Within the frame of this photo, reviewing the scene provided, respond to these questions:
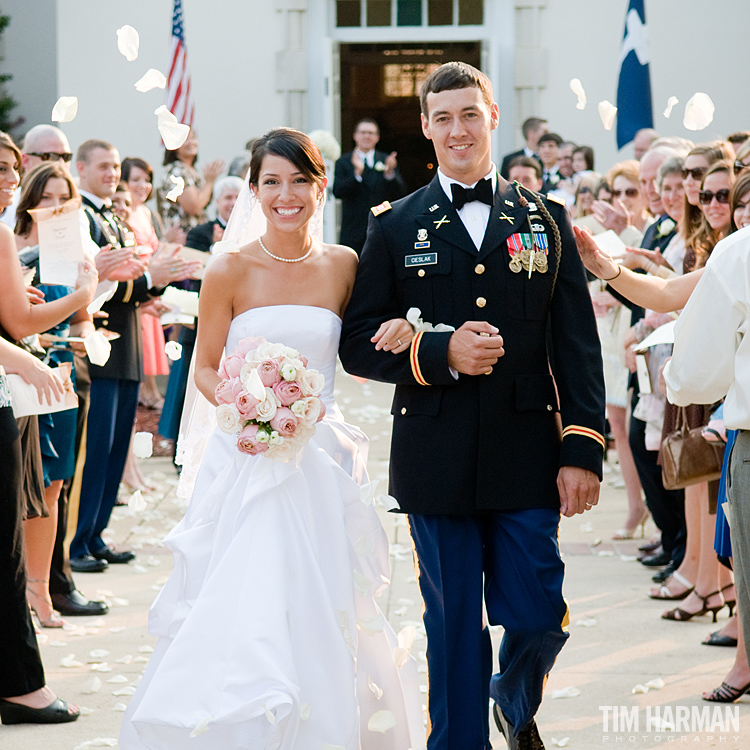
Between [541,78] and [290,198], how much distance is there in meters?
11.2

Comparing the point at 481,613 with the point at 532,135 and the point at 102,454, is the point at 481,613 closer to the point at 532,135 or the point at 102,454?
the point at 102,454

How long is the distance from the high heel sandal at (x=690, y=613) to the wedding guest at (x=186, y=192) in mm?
5504

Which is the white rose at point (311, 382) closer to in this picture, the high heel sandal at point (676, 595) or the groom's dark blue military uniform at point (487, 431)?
the groom's dark blue military uniform at point (487, 431)

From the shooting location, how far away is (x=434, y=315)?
3404mm

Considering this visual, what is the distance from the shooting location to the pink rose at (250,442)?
3279 millimetres

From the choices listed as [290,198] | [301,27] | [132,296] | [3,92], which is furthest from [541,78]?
[290,198]

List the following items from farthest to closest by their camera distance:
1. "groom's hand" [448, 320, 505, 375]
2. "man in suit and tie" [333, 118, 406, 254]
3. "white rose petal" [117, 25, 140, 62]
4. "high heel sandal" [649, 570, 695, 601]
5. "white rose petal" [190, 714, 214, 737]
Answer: "man in suit and tie" [333, 118, 406, 254] < "high heel sandal" [649, 570, 695, 601] < "white rose petal" [117, 25, 140, 62] < "groom's hand" [448, 320, 505, 375] < "white rose petal" [190, 714, 214, 737]

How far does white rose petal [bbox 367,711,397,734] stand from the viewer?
133 inches

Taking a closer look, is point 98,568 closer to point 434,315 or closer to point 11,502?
point 11,502

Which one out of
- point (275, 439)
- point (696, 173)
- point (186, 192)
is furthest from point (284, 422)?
point (186, 192)

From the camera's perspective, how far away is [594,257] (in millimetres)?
3643

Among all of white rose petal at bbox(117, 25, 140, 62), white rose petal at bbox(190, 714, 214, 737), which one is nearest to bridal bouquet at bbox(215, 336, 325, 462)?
white rose petal at bbox(190, 714, 214, 737)

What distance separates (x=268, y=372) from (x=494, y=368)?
70cm

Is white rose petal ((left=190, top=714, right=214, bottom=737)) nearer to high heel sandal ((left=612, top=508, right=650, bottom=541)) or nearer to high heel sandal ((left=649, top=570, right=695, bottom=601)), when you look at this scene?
high heel sandal ((left=649, top=570, right=695, bottom=601))
